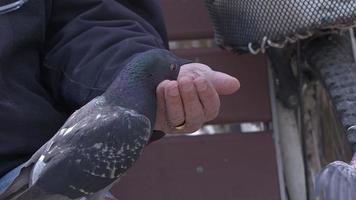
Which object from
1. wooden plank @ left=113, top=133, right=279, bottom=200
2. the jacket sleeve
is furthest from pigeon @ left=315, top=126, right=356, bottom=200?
wooden plank @ left=113, top=133, right=279, bottom=200

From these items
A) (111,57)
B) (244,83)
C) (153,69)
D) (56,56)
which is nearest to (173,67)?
(153,69)

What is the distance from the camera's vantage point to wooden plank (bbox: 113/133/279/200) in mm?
2744

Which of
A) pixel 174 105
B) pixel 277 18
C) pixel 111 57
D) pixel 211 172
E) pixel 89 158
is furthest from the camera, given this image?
pixel 211 172

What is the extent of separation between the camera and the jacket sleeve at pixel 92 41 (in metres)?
2.22

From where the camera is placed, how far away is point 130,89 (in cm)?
207

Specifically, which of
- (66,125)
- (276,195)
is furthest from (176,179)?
(66,125)

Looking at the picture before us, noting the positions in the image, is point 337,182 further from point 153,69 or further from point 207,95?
point 153,69

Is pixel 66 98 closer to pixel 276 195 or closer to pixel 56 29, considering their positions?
pixel 56 29

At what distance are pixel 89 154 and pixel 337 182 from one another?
1.62 feet

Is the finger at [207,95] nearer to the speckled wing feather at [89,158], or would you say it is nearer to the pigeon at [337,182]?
the speckled wing feather at [89,158]

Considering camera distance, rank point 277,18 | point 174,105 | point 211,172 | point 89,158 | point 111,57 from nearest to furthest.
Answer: point 89,158 < point 174,105 < point 111,57 < point 277,18 < point 211,172

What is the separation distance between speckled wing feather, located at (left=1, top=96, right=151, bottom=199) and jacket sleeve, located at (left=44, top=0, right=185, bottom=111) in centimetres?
24

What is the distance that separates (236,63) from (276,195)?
0.37 meters

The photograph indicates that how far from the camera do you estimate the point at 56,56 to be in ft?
7.61
